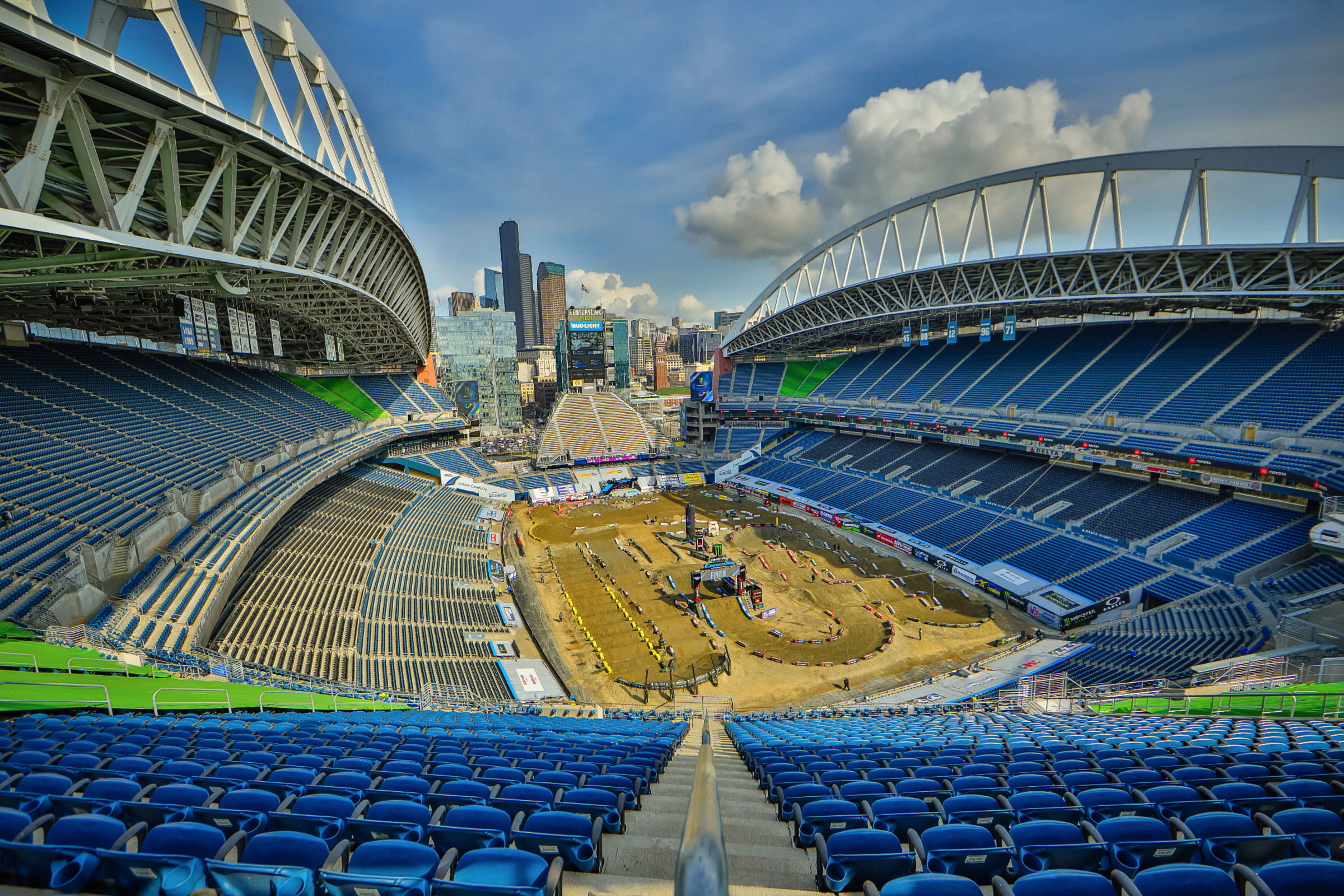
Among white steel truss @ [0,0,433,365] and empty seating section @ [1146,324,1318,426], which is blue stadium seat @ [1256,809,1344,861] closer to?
white steel truss @ [0,0,433,365]

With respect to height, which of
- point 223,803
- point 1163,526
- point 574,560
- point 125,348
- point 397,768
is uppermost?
point 125,348

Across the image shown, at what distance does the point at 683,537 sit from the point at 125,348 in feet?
120

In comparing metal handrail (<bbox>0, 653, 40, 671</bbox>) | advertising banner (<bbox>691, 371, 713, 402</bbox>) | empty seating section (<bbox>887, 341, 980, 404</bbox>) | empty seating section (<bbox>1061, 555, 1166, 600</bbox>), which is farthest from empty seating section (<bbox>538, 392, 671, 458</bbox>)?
metal handrail (<bbox>0, 653, 40, 671</bbox>)

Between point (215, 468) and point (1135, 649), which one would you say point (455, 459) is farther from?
point (1135, 649)

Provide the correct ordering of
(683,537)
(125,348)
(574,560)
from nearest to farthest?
(125,348)
(574,560)
(683,537)

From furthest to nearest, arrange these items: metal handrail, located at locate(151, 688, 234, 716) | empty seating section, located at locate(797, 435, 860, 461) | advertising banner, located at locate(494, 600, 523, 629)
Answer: empty seating section, located at locate(797, 435, 860, 461), advertising banner, located at locate(494, 600, 523, 629), metal handrail, located at locate(151, 688, 234, 716)

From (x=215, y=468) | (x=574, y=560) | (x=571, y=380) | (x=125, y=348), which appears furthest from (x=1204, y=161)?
(x=571, y=380)

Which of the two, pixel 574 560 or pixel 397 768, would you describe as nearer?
pixel 397 768

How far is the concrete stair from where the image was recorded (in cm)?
345

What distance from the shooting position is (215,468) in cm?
2269

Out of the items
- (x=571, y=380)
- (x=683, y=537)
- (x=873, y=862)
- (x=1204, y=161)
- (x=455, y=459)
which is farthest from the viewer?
(x=571, y=380)

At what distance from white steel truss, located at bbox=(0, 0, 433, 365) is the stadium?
4.5 inches

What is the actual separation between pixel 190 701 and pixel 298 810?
364 inches

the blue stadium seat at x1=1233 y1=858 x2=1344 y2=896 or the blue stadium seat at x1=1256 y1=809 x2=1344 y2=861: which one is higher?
the blue stadium seat at x1=1233 y1=858 x2=1344 y2=896
